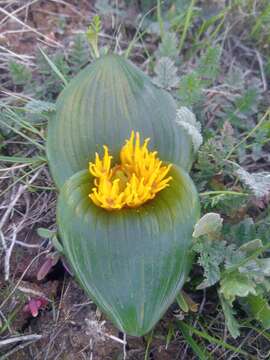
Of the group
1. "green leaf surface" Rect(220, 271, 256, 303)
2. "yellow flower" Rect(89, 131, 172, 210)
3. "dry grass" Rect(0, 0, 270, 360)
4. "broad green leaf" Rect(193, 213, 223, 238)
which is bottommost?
"dry grass" Rect(0, 0, 270, 360)

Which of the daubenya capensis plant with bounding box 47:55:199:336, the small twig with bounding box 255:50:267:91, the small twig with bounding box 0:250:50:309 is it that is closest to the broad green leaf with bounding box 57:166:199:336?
the daubenya capensis plant with bounding box 47:55:199:336

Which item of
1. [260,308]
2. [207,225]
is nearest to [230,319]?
[260,308]

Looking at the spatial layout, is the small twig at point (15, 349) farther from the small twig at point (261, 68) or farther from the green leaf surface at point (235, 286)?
the small twig at point (261, 68)

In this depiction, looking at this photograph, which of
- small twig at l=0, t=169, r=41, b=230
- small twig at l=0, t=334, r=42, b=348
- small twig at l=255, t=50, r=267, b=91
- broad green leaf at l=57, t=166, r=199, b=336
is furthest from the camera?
small twig at l=255, t=50, r=267, b=91

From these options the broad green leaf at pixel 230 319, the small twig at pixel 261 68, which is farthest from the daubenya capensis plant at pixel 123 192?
the small twig at pixel 261 68

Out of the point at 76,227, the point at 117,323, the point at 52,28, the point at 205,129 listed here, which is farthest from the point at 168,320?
the point at 52,28

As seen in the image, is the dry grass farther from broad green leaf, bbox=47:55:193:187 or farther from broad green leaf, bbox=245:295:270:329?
broad green leaf, bbox=47:55:193:187

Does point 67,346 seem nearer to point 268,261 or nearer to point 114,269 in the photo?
point 114,269
